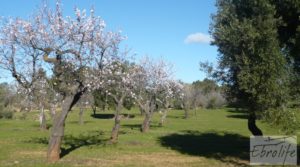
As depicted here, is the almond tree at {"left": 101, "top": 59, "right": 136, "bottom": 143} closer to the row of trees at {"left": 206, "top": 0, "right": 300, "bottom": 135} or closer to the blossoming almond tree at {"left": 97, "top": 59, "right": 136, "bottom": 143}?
the blossoming almond tree at {"left": 97, "top": 59, "right": 136, "bottom": 143}

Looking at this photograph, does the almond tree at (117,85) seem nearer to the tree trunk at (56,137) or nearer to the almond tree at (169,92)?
the tree trunk at (56,137)

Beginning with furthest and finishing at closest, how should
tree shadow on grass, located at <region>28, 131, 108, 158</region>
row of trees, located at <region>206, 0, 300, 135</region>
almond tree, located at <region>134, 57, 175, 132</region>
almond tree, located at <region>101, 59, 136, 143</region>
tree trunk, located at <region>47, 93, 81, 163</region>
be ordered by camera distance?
almond tree, located at <region>134, 57, 175, 132</region> < almond tree, located at <region>101, 59, 136, 143</region> < tree shadow on grass, located at <region>28, 131, 108, 158</region> < tree trunk, located at <region>47, 93, 81, 163</region> < row of trees, located at <region>206, 0, 300, 135</region>

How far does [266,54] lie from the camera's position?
55.7 feet

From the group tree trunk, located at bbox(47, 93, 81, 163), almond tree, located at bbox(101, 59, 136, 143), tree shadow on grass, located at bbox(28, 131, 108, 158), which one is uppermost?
almond tree, located at bbox(101, 59, 136, 143)

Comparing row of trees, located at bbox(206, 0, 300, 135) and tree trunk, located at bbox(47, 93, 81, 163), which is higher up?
row of trees, located at bbox(206, 0, 300, 135)

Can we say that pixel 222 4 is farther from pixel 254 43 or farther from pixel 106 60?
pixel 106 60

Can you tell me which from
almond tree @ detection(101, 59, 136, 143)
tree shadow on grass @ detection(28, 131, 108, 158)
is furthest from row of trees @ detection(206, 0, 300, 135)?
tree shadow on grass @ detection(28, 131, 108, 158)

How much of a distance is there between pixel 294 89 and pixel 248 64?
212cm

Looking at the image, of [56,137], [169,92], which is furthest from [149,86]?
[56,137]

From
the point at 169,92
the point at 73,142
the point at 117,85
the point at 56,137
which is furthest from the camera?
the point at 169,92

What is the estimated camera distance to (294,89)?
17453 mm

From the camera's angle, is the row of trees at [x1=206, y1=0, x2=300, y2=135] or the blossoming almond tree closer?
the row of trees at [x1=206, y1=0, x2=300, y2=135]

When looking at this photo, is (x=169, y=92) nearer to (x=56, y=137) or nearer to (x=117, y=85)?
(x=117, y=85)

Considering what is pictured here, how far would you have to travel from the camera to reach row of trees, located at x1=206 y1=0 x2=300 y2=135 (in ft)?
55.2
